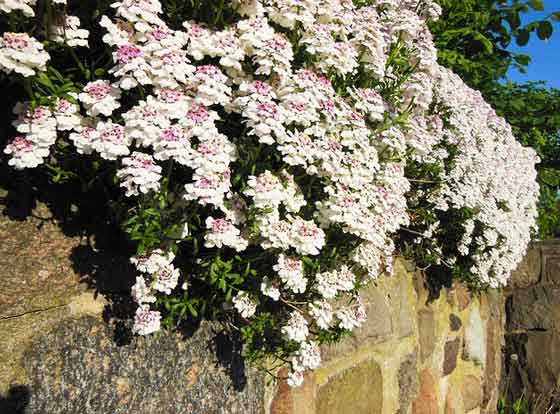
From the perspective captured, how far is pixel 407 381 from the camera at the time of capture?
296 cm

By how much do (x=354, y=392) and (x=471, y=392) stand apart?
1973 millimetres

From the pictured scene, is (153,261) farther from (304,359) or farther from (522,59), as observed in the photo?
(522,59)

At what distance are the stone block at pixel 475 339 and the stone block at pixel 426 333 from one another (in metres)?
0.66

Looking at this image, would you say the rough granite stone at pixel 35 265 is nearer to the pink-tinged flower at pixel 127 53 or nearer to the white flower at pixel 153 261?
the white flower at pixel 153 261

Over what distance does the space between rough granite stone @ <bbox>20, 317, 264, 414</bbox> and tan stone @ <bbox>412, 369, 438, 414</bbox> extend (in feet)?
5.53

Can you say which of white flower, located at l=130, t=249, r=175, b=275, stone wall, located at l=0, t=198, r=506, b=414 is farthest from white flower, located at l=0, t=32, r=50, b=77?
white flower, located at l=130, t=249, r=175, b=275

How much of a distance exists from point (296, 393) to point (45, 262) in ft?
3.77

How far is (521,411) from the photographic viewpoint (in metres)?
4.36

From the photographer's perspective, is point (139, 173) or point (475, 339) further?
point (475, 339)

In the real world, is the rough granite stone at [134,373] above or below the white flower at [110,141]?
below

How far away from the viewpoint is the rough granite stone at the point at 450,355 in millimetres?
3527

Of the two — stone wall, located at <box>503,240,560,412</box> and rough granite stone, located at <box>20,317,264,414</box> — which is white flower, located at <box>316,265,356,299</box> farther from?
stone wall, located at <box>503,240,560,412</box>

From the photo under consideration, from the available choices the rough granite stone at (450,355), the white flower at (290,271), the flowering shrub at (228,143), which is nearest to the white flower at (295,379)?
the flowering shrub at (228,143)

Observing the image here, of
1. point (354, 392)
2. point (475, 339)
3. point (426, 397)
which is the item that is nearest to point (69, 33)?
point (354, 392)
